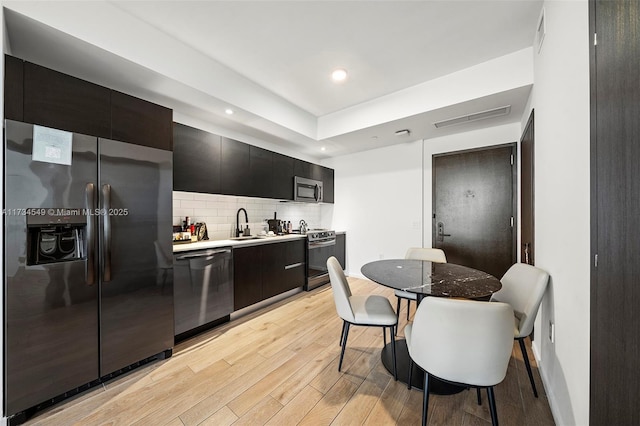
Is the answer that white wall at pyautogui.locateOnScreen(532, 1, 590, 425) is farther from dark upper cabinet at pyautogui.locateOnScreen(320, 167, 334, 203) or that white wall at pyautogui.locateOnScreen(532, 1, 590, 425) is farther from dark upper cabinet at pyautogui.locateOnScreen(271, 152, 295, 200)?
dark upper cabinet at pyautogui.locateOnScreen(320, 167, 334, 203)

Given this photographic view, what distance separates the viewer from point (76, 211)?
1.61m

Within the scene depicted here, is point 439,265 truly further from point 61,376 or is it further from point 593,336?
point 61,376

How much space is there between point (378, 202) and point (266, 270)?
2384 mm

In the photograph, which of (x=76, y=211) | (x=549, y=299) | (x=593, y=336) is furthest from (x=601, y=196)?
(x=76, y=211)

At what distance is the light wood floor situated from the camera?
147cm

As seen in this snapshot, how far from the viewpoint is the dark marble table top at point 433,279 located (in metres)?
1.53

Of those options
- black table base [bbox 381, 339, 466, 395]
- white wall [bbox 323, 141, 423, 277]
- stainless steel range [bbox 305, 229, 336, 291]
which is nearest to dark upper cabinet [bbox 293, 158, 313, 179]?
white wall [bbox 323, 141, 423, 277]

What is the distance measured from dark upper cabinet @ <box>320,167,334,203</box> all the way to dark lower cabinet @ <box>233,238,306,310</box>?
1.32 metres

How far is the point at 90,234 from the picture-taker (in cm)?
166

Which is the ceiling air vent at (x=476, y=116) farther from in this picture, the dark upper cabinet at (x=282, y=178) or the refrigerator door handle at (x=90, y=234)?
the refrigerator door handle at (x=90, y=234)

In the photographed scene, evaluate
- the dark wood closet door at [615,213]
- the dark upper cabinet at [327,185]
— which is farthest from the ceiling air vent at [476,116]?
the dark upper cabinet at [327,185]

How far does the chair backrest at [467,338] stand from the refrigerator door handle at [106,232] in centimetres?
210

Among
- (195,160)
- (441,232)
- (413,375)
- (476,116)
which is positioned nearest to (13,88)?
(195,160)

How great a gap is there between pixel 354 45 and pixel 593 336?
2.53m
